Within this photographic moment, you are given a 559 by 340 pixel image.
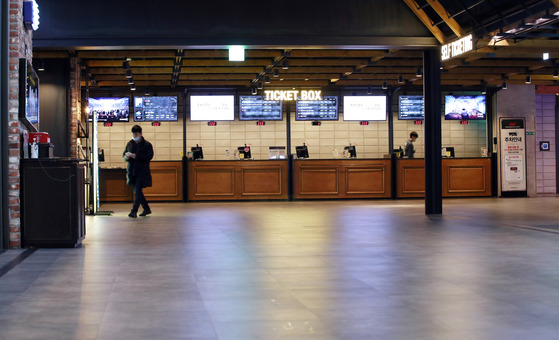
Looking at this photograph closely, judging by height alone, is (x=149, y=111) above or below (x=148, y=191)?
above

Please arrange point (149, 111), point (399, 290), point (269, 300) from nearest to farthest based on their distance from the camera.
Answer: point (269, 300) < point (399, 290) < point (149, 111)

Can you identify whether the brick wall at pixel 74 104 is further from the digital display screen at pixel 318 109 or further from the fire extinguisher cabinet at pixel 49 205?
the digital display screen at pixel 318 109

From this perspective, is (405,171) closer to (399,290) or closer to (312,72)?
(312,72)

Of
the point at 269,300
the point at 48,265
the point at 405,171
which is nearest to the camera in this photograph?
the point at 269,300

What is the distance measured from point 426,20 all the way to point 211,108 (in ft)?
27.9

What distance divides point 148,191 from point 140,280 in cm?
1156

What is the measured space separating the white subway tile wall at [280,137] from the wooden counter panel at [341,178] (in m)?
1.95

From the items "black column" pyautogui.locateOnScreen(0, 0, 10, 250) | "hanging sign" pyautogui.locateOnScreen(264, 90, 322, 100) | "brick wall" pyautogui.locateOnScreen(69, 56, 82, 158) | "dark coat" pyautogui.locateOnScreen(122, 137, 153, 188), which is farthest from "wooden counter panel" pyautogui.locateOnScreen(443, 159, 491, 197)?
"black column" pyautogui.locateOnScreen(0, 0, 10, 250)

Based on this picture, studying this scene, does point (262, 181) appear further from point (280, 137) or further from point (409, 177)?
point (409, 177)

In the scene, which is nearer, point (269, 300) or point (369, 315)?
point (369, 315)

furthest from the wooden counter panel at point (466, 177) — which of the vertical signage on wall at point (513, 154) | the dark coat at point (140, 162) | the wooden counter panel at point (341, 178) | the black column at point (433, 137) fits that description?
the dark coat at point (140, 162)

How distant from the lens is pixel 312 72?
15648mm

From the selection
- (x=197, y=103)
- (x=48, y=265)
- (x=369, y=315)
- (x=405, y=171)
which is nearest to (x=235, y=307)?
(x=369, y=315)

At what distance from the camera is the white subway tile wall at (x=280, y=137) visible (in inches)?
733
